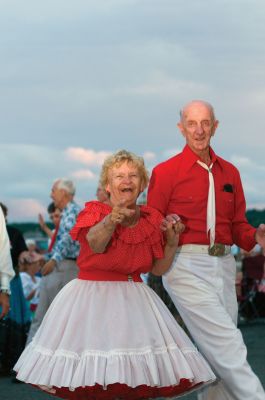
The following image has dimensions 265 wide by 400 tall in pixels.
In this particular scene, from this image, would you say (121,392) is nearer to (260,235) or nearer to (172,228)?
(172,228)

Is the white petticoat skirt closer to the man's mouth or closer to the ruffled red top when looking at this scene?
the ruffled red top

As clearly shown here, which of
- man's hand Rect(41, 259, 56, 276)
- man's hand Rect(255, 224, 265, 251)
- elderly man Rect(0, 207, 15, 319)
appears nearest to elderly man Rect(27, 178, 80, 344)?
man's hand Rect(41, 259, 56, 276)

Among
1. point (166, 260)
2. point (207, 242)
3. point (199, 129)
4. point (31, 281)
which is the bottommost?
point (31, 281)

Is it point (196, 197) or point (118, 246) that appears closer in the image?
point (118, 246)

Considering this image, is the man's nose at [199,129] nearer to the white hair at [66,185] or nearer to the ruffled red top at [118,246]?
the ruffled red top at [118,246]

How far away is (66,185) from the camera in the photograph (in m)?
10.7

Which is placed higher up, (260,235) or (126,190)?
(126,190)

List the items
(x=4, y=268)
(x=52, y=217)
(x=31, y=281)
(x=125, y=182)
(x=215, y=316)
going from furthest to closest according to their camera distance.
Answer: (x=31, y=281)
(x=52, y=217)
(x=4, y=268)
(x=215, y=316)
(x=125, y=182)

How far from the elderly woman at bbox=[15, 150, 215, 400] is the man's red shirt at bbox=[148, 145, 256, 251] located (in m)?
0.68

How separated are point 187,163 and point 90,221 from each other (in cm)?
125

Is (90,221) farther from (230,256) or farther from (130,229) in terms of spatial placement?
(230,256)

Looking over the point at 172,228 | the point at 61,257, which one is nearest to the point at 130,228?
the point at 172,228

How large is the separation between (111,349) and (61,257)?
4.97 meters

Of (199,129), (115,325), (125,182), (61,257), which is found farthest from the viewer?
(61,257)
